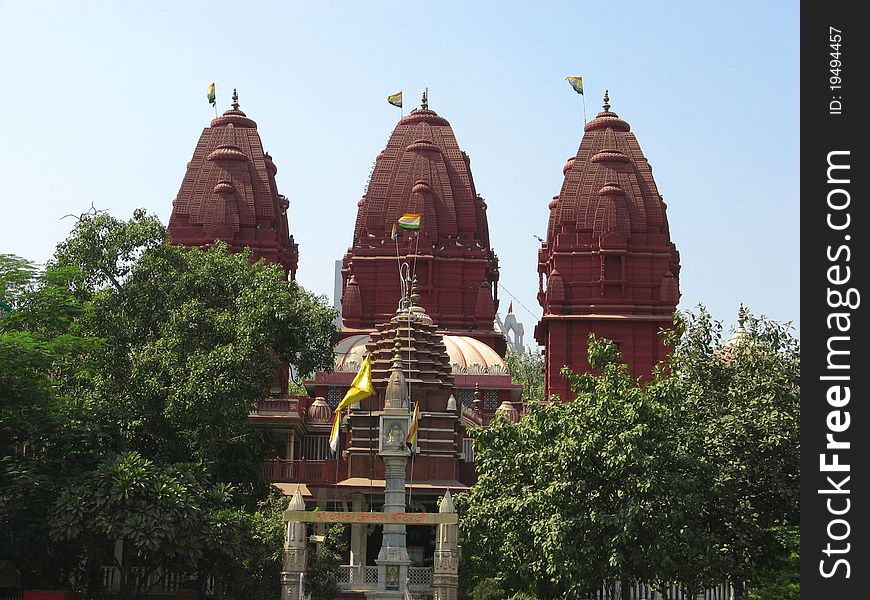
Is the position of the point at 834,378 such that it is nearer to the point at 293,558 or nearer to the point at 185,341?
the point at 293,558

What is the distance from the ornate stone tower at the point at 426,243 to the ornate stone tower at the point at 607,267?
112 inches

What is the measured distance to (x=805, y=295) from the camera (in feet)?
57.2

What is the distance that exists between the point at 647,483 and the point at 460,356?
2438cm

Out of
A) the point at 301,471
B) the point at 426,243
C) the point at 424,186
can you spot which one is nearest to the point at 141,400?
the point at 301,471

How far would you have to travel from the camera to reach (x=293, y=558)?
30.5m

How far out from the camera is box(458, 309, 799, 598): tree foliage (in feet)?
96.6

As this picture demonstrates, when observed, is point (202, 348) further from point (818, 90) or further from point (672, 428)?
point (818, 90)

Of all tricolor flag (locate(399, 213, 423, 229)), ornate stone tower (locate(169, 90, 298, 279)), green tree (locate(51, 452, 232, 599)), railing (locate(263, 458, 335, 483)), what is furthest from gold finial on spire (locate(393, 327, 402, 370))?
ornate stone tower (locate(169, 90, 298, 279))

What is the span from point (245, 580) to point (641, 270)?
32918 mm

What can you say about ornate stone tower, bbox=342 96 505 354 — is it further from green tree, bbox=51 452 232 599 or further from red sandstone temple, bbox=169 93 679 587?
green tree, bbox=51 452 232 599

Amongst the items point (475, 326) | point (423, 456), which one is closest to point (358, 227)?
point (475, 326)

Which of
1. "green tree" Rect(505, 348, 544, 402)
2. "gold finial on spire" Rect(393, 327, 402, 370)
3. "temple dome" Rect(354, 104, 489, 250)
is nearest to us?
Result: "gold finial on spire" Rect(393, 327, 402, 370)

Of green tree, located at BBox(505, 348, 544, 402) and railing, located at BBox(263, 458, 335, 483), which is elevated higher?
green tree, located at BBox(505, 348, 544, 402)

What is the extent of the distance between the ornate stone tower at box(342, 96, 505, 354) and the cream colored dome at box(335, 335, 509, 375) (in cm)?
503
